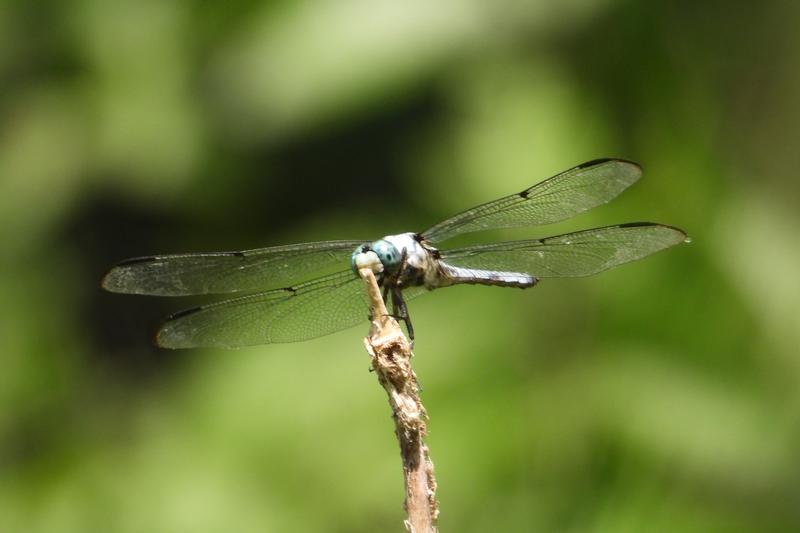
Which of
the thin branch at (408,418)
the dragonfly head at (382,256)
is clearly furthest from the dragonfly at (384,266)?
the thin branch at (408,418)

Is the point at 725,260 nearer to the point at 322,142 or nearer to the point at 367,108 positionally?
the point at 367,108

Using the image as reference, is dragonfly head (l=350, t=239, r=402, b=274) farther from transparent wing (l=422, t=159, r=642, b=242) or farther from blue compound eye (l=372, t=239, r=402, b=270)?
→ transparent wing (l=422, t=159, r=642, b=242)

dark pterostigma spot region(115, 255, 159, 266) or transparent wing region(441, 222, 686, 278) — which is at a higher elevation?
dark pterostigma spot region(115, 255, 159, 266)

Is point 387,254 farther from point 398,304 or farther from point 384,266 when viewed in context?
point 398,304

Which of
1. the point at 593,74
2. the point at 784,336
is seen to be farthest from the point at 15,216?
the point at 784,336

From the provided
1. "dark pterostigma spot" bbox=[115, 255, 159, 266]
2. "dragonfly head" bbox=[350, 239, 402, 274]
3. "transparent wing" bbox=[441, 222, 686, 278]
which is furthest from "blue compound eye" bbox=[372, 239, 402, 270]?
"dark pterostigma spot" bbox=[115, 255, 159, 266]
